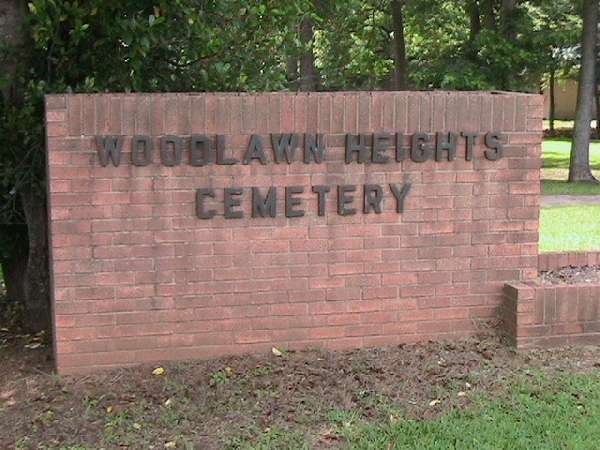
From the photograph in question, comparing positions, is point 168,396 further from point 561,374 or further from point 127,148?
point 561,374

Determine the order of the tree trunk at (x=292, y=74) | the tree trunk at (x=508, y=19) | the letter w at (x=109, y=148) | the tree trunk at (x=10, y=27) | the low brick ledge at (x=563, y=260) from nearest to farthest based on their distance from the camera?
the letter w at (x=109, y=148), the tree trunk at (x=10, y=27), the low brick ledge at (x=563, y=260), the tree trunk at (x=292, y=74), the tree trunk at (x=508, y=19)

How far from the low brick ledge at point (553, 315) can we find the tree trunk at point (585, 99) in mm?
14697

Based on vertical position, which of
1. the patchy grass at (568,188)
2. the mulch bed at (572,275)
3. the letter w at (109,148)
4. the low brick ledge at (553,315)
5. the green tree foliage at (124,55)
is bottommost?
the low brick ledge at (553,315)

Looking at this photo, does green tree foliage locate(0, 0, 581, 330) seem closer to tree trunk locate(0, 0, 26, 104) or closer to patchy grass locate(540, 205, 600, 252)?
tree trunk locate(0, 0, 26, 104)

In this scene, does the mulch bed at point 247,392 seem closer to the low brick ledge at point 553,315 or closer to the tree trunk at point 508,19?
the low brick ledge at point 553,315

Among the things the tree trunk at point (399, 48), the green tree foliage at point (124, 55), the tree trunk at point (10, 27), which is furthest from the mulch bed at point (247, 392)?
the tree trunk at point (399, 48)

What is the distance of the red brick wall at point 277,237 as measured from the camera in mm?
4805

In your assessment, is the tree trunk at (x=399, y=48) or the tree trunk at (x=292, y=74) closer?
the tree trunk at (x=292, y=74)

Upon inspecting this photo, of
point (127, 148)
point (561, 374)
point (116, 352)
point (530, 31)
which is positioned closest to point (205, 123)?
point (127, 148)

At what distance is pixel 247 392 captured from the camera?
15.0 ft

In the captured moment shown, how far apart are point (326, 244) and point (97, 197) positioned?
140cm

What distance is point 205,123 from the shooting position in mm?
4887

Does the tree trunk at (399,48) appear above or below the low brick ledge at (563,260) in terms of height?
above

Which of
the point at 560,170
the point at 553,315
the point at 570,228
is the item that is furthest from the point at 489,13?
the point at 553,315
